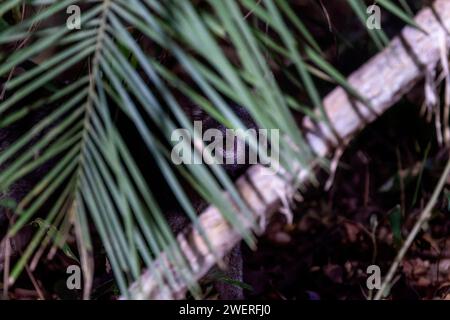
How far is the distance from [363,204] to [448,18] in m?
1.83

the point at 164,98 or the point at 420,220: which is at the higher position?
the point at 164,98

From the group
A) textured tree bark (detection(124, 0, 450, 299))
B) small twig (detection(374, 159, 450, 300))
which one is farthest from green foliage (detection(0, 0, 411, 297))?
small twig (detection(374, 159, 450, 300))

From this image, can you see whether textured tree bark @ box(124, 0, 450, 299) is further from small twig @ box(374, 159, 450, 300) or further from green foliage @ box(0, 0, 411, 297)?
small twig @ box(374, 159, 450, 300)

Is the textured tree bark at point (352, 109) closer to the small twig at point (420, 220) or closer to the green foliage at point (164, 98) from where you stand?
the green foliage at point (164, 98)

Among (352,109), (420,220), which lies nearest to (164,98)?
(352,109)

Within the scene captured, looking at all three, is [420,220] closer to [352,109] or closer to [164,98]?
[352,109]

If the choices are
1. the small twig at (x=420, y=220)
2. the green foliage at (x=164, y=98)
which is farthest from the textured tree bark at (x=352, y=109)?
the small twig at (x=420, y=220)

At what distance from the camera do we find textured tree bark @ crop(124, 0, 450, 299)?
2.64ft

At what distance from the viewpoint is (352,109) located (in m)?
0.81

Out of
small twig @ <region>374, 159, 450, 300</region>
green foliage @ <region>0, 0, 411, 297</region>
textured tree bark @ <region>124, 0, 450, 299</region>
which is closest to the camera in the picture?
green foliage @ <region>0, 0, 411, 297</region>

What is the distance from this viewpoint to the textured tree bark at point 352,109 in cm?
80

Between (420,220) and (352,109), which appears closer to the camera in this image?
(352,109)
